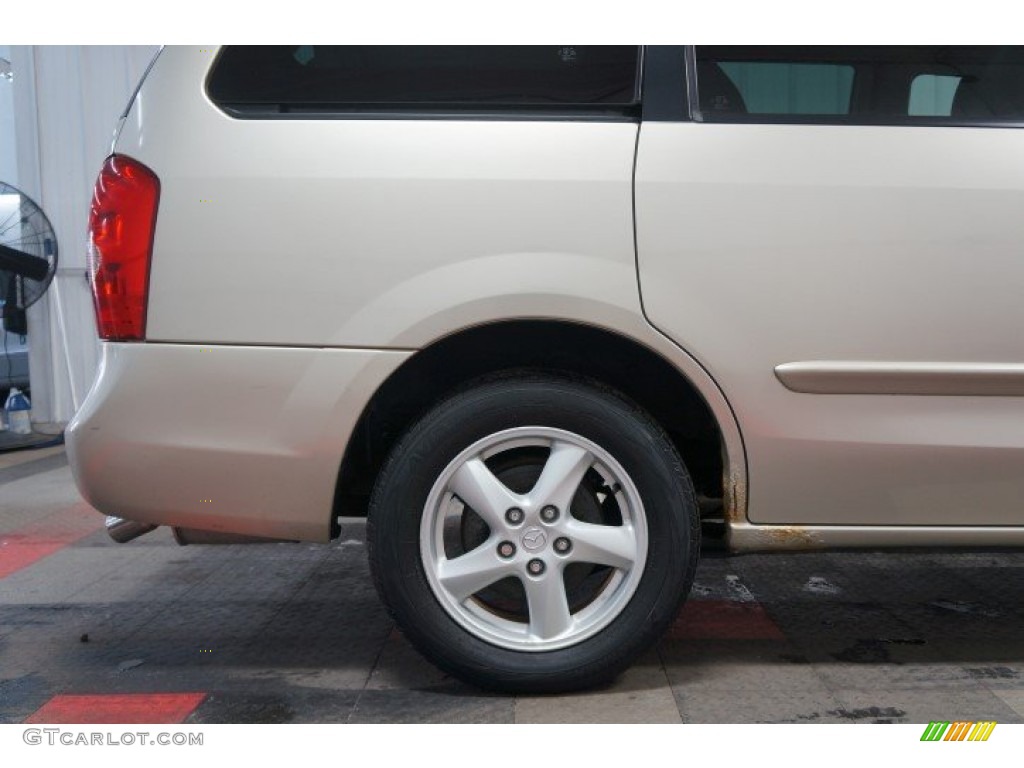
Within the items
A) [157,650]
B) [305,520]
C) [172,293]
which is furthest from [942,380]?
[157,650]

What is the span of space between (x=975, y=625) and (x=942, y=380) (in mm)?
1091

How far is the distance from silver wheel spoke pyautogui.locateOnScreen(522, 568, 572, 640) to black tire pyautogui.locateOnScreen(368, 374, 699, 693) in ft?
0.13

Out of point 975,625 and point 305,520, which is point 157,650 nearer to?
point 305,520

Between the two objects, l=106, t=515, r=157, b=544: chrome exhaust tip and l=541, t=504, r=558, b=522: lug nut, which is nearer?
l=541, t=504, r=558, b=522: lug nut

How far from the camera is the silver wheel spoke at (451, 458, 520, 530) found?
280 cm

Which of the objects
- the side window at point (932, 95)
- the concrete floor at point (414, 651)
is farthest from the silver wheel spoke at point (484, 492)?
the side window at point (932, 95)

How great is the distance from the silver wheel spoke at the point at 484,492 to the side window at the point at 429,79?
87 cm

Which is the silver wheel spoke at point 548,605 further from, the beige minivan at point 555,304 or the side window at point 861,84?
the side window at point 861,84

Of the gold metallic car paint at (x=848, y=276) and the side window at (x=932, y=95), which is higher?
the side window at (x=932, y=95)

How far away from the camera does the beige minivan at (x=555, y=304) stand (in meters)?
2.74

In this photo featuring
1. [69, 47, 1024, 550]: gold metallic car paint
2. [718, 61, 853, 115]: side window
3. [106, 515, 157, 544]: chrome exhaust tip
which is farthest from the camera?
[106, 515, 157, 544]: chrome exhaust tip

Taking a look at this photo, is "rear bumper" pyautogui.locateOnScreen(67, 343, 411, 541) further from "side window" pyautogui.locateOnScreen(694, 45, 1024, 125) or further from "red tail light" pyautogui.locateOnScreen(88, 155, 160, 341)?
"side window" pyautogui.locateOnScreen(694, 45, 1024, 125)

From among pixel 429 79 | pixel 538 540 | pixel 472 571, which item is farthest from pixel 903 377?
pixel 429 79

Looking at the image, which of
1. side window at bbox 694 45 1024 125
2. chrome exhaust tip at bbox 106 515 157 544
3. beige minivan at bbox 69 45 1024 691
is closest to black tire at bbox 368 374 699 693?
beige minivan at bbox 69 45 1024 691
